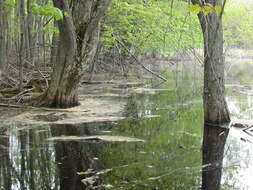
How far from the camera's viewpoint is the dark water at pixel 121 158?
467 centimetres

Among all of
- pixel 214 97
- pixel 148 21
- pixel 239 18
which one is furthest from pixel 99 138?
pixel 239 18

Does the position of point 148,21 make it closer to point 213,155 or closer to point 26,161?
point 213,155

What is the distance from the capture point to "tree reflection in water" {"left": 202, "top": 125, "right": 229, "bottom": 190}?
4855 millimetres

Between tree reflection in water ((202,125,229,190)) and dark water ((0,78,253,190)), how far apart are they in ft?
0.28

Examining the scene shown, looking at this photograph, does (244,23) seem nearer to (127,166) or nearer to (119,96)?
(119,96)

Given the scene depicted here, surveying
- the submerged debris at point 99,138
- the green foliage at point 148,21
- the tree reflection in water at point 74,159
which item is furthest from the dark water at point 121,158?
the green foliage at point 148,21

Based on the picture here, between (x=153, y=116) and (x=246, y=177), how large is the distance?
4175 mm

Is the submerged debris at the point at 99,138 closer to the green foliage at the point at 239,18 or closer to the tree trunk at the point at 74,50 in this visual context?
the tree trunk at the point at 74,50

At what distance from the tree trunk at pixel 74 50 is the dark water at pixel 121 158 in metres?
1.72

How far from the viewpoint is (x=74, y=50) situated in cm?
913

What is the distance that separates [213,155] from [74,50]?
452 cm

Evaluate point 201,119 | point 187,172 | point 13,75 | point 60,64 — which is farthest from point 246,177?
point 13,75

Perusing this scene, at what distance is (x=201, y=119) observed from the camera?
29.3 feet

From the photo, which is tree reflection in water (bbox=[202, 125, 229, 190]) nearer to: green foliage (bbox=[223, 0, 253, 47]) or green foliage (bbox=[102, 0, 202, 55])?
green foliage (bbox=[102, 0, 202, 55])
